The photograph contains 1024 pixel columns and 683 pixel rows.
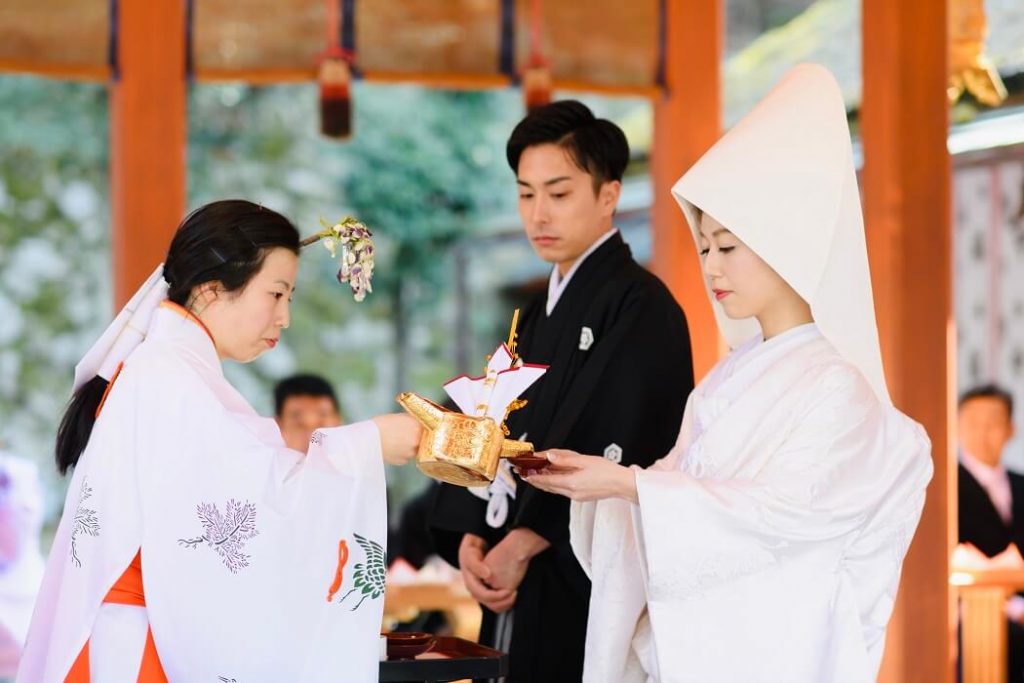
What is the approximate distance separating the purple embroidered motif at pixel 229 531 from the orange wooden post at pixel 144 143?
2.79 metres

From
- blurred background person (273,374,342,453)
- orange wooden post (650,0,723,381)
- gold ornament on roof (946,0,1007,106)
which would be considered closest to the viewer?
gold ornament on roof (946,0,1007,106)

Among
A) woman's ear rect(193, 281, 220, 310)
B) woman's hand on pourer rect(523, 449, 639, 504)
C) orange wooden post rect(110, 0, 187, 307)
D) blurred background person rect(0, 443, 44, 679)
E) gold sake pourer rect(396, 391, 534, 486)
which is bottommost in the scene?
blurred background person rect(0, 443, 44, 679)

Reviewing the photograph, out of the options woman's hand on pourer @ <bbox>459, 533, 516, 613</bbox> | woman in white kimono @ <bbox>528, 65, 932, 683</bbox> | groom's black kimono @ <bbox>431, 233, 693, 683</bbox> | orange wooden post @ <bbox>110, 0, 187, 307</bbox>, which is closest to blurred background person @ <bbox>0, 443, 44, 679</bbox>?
orange wooden post @ <bbox>110, 0, 187, 307</bbox>

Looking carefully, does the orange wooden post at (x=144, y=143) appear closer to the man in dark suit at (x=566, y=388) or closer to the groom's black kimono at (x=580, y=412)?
the man in dark suit at (x=566, y=388)

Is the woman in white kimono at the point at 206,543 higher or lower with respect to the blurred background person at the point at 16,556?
higher

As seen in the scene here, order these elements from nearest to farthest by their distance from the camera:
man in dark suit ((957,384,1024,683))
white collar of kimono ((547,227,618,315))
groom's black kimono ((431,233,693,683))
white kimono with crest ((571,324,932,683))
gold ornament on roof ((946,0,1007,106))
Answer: white kimono with crest ((571,324,932,683)) < groom's black kimono ((431,233,693,683)) < white collar of kimono ((547,227,618,315)) < gold ornament on roof ((946,0,1007,106)) < man in dark suit ((957,384,1024,683))

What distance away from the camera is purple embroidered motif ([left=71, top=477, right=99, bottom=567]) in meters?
2.73

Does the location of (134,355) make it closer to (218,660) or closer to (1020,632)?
(218,660)

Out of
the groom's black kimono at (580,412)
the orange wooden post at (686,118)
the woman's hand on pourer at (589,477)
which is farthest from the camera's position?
the orange wooden post at (686,118)

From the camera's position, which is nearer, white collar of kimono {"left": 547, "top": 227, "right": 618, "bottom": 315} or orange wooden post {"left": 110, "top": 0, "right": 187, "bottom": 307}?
white collar of kimono {"left": 547, "top": 227, "right": 618, "bottom": 315}

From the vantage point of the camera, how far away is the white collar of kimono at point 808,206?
9.40 feet

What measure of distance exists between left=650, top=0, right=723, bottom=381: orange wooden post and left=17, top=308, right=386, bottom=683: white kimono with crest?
3383 mm

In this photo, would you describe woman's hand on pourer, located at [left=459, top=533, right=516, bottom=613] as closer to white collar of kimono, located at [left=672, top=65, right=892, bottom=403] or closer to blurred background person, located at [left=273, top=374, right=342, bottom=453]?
white collar of kimono, located at [left=672, top=65, right=892, bottom=403]

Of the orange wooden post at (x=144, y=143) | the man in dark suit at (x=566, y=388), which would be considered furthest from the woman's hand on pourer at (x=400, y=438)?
the orange wooden post at (x=144, y=143)
